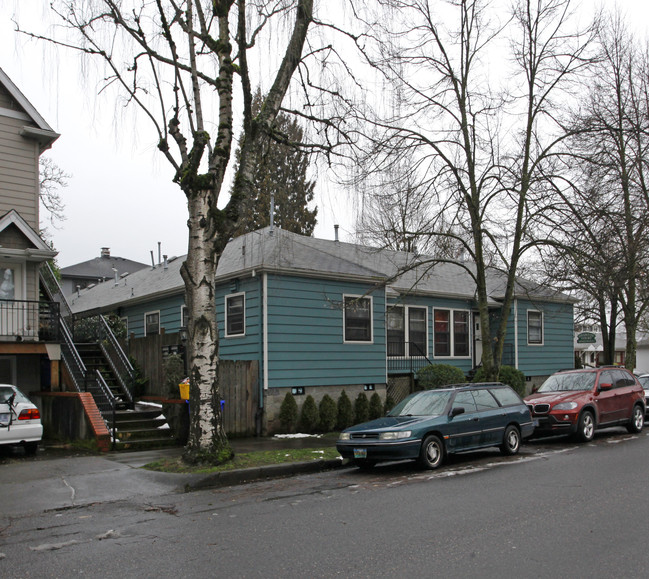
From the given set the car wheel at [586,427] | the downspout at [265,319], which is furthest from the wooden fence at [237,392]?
the car wheel at [586,427]

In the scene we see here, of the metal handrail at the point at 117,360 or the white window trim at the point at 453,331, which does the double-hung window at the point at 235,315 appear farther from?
the white window trim at the point at 453,331

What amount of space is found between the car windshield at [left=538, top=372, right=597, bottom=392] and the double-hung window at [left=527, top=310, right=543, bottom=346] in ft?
33.3

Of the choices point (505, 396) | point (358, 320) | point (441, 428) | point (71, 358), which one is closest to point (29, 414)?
point (71, 358)

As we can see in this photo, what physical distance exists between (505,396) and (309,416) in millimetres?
5814

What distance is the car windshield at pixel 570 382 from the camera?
1596 cm

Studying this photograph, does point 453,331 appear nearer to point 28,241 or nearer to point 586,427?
point 586,427

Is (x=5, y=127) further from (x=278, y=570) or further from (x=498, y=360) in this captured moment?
(x=278, y=570)

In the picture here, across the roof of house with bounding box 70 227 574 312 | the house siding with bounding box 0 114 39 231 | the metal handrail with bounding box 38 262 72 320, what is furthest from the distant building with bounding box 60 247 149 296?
the house siding with bounding box 0 114 39 231

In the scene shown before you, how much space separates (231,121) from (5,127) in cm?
904

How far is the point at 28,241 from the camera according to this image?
1675cm

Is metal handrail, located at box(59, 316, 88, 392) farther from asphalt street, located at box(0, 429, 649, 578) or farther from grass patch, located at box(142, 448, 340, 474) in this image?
grass patch, located at box(142, 448, 340, 474)

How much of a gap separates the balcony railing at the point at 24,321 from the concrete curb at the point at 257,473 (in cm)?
791

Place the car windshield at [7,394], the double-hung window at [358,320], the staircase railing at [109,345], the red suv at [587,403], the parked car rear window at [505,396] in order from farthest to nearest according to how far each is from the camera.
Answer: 1. the double-hung window at [358,320]
2. the staircase railing at [109,345]
3. the red suv at [587,403]
4. the parked car rear window at [505,396]
5. the car windshield at [7,394]

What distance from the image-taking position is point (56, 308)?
16.4m
